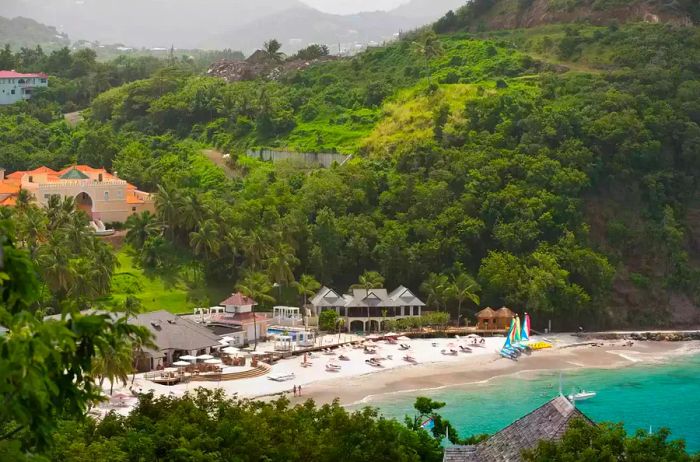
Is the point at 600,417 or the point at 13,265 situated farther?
the point at 600,417

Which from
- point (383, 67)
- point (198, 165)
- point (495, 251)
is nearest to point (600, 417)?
point (495, 251)

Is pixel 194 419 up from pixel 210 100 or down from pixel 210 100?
down

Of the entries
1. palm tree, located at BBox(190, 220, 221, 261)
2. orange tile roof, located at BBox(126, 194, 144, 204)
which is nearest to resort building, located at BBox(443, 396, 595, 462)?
palm tree, located at BBox(190, 220, 221, 261)

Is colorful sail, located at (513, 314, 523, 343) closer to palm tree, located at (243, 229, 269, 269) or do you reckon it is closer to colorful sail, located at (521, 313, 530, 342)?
colorful sail, located at (521, 313, 530, 342)

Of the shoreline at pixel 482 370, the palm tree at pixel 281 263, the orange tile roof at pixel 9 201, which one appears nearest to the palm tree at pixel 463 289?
the shoreline at pixel 482 370

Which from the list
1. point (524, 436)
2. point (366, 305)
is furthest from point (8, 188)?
point (524, 436)

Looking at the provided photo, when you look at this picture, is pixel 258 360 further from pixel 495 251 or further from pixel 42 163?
pixel 42 163
